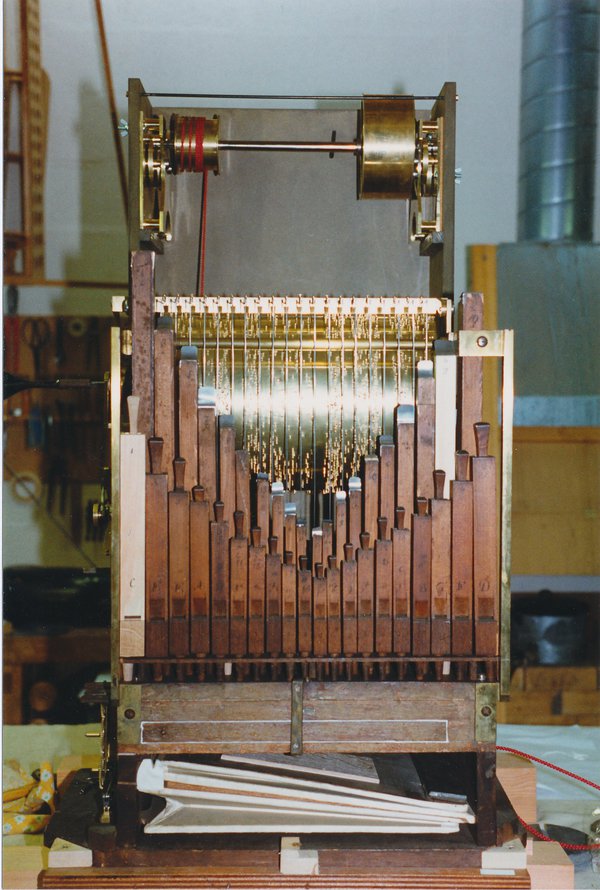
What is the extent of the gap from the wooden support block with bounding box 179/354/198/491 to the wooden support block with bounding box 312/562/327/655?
1.10 ft

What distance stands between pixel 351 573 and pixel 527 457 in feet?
7.13

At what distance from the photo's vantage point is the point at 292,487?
2.13 m

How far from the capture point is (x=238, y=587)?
1.84 metres

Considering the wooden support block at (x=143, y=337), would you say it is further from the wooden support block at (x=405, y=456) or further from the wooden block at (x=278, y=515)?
the wooden support block at (x=405, y=456)

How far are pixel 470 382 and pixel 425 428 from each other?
0.14 meters

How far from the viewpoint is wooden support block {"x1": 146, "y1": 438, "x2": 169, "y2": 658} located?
1.81 m

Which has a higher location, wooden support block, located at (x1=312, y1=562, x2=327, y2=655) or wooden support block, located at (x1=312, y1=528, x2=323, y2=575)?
wooden support block, located at (x1=312, y1=528, x2=323, y2=575)

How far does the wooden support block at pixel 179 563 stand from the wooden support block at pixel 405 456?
1.50 ft

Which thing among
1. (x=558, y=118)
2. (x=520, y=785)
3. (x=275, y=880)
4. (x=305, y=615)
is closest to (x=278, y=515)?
(x=305, y=615)

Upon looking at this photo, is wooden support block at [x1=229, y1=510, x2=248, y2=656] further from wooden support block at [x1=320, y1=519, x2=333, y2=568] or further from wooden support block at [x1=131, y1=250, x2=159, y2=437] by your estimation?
wooden support block at [x1=131, y1=250, x2=159, y2=437]

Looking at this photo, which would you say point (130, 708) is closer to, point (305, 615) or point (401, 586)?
point (305, 615)

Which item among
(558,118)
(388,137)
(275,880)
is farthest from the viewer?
(558,118)

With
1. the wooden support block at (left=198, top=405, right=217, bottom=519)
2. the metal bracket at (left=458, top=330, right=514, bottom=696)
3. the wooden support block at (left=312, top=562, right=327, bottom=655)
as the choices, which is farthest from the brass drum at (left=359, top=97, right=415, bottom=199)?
the wooden support block at (left=312, top=562, right=327, bottom=655)

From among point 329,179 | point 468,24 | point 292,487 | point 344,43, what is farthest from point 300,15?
point 292,487
